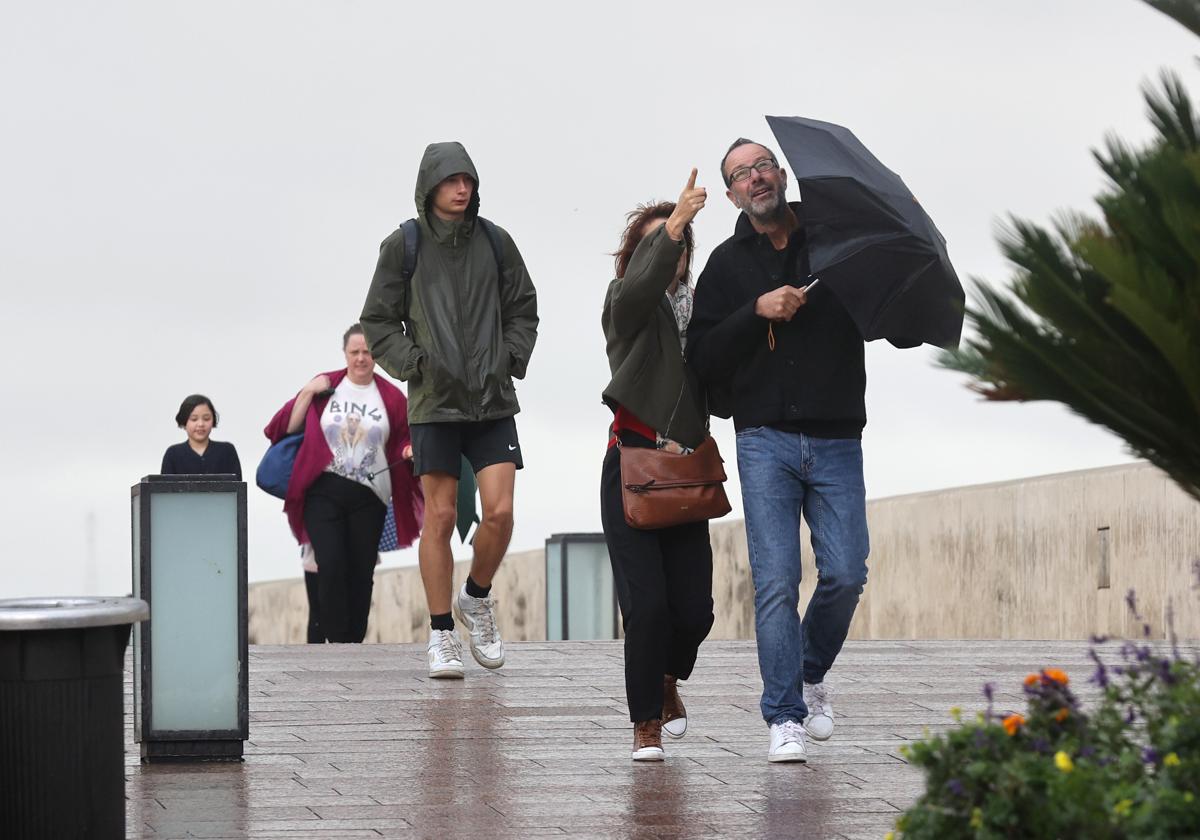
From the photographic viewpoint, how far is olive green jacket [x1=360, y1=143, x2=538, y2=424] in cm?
984

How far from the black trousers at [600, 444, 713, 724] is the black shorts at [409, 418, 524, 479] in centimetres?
238

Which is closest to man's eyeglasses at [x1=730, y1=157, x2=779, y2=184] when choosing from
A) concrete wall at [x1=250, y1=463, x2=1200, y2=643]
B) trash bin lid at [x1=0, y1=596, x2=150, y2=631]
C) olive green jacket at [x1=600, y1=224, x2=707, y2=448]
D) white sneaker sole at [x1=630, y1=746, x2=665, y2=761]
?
olive green jacket at [x1=600, y1=224, x2=707, y2=448]

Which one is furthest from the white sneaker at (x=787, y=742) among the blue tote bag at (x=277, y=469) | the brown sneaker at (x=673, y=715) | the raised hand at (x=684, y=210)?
the blue tote bag at (x=277, y=469)

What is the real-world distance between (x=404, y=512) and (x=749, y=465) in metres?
5.71

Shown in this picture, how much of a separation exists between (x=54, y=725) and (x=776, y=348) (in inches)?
106

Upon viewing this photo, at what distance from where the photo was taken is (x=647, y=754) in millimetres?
7555

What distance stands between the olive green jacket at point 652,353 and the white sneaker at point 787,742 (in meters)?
0.99

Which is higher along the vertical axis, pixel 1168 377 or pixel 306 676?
pixel 1168 377

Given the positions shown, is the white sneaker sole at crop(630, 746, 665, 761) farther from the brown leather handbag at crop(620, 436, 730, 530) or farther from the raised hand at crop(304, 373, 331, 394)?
the raised hand at crop(304, 373, 331, 394)

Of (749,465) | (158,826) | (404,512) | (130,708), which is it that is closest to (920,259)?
(749,465)

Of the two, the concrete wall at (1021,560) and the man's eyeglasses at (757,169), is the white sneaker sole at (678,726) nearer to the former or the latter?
the man's eyeglasses at (757,169)

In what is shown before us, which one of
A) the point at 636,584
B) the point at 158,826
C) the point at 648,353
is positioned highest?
the point at 648,353

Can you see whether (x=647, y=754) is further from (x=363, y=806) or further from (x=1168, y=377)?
(x=1168, y=377)

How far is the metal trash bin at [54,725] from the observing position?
584 centimetres
